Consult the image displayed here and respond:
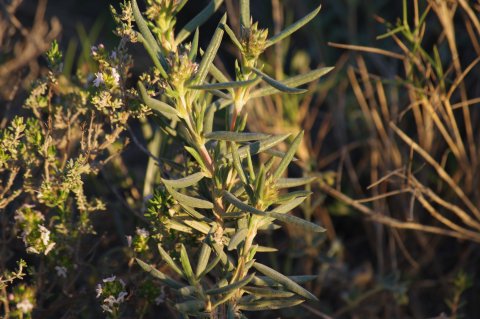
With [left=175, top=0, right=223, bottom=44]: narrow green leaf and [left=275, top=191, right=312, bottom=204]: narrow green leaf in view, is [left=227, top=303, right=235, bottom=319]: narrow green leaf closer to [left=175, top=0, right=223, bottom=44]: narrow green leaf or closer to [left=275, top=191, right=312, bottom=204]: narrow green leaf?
[left=275, top=191, right=312, bottom=204]: narrow green leaf

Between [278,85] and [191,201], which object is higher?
[278,85]

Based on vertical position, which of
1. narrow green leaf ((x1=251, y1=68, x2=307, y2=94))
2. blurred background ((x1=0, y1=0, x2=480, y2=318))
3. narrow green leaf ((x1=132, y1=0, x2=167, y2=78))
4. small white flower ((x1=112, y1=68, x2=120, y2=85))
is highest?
narrow green leaf ((x1=132, y1=0, x2=167, y2=78))

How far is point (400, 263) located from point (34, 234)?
1389 mm

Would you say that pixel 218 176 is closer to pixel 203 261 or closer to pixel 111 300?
pixel 203 261

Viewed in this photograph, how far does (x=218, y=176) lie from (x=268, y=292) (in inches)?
9.9

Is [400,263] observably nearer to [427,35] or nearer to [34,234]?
[427,35]

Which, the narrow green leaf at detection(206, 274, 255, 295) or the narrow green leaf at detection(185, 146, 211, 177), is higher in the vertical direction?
the narrow green leaf at detection(185, 146, 211, 177)

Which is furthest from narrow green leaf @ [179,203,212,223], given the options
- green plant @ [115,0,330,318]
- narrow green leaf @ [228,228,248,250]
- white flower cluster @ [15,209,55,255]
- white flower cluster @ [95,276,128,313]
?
white flower cluster @ [15,209,55,255]

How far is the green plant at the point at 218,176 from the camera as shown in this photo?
1.16 meters

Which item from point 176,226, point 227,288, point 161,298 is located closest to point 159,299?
point 161,298

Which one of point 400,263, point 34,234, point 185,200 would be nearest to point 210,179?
point 185,200

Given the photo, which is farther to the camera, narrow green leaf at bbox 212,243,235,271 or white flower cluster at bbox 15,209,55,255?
white flower cluster at bbox 15,209,55,255

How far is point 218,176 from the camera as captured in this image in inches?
49.3

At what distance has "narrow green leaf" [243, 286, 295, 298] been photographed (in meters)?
1.21
